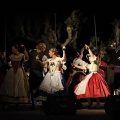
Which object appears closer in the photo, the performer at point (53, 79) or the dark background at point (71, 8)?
the performer at point (53, 79)

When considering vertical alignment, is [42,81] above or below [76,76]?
A: below

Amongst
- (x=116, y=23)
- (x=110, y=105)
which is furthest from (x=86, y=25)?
(x=110, y=105)

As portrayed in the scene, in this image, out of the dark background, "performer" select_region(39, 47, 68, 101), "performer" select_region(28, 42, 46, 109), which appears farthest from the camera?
the dark background

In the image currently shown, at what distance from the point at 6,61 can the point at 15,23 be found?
6.04 m

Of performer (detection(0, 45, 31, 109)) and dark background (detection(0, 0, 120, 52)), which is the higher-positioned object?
dark background (detection(0, 0, 120, 52))

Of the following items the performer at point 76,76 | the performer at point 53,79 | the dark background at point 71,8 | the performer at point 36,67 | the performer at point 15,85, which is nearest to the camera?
the performer at point 15,85

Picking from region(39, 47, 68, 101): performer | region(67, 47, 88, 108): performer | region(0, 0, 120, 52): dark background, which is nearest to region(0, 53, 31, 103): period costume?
region(39, 47, 68, 101): performer

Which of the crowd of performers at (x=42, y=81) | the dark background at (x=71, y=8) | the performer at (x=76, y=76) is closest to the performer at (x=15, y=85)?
the crowd of performers at (x=42, y=81)

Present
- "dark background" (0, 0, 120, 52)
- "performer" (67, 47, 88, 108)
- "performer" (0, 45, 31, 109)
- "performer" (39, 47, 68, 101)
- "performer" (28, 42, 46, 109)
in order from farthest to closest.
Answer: "dark background" (0, 0, 120, 52) < "performer" (67, 47, 88, 108) < "performer" (28, 42, 46, 109) < "performer" (39, 47, 68, 101) < "performer" (0, 45, 31, 109)

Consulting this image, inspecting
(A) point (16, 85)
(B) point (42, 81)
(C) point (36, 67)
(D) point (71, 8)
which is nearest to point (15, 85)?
(A) point (16, 85)

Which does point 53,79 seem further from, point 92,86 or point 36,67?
point 92,86

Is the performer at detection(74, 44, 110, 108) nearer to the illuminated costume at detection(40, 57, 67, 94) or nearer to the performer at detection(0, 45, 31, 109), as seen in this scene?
the illuminated costume at detection(40, 57, 67, 94)

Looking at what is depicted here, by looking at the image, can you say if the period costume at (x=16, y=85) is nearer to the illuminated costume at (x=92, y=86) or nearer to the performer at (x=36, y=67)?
the performer at (x=36, y=67)

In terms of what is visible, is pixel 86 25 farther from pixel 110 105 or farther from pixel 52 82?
pixel 110 105
